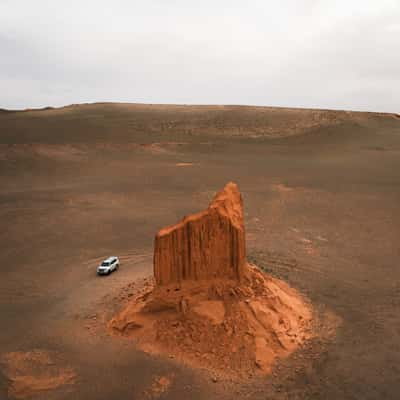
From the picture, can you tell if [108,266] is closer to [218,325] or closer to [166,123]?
[218,325]

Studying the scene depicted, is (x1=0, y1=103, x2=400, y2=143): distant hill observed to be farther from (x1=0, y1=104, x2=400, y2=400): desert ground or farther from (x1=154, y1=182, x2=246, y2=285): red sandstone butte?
(x1=154, y1=182, x2=246, y2=285): red sandstone butte

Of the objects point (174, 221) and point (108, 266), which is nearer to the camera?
point (108, 266)

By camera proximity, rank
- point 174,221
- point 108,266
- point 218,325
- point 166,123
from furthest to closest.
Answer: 1. point 166,123
2. point 174,221
3. point 108,266
4. point 218,325

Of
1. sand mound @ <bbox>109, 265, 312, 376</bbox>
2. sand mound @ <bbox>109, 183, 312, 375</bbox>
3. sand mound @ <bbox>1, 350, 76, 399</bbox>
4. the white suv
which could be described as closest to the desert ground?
sand mound @ <bbox>1, 350, 76, 399</bbox>

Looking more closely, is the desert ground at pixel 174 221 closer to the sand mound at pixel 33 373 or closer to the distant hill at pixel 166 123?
the sand mound at pixel 33 373

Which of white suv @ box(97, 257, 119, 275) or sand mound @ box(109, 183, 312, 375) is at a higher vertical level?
sand mound @ box(109, 183, 312, 375)

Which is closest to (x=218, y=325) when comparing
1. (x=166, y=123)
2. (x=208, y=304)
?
(x=208, y=304)

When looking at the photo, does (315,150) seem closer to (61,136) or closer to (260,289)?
(61,136)

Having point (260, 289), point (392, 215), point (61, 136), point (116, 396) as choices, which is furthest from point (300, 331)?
point (61, 136)
